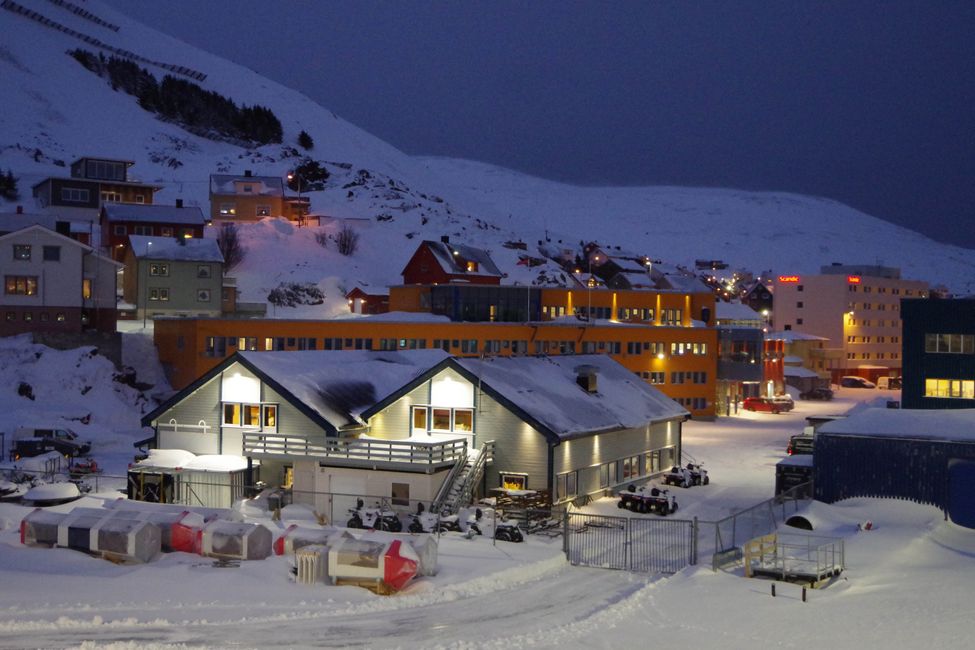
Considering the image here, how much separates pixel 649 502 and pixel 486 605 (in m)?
15.7

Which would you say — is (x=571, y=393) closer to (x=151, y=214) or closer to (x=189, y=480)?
(x=189, y=480)

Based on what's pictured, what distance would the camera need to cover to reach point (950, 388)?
168ft

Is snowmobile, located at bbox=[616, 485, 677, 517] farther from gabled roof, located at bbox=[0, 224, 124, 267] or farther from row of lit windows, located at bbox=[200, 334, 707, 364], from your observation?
gabled roof, located at bbox=[0, 224, 124, 267]

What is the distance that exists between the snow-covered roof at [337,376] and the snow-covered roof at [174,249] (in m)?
40.8

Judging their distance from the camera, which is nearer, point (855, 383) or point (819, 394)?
point (819, 394)

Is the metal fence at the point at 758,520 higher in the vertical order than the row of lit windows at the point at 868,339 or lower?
lower

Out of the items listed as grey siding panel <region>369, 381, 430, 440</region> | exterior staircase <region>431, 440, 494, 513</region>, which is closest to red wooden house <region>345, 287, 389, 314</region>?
grey siding panel <region>369, 381, 430, 440</region>

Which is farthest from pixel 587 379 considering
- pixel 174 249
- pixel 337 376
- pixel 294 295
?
pixel 294 295

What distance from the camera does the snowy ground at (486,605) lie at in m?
20.8

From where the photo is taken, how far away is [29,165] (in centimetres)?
12988

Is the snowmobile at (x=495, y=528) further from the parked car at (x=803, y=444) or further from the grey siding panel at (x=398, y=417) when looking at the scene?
the parked car at (x=803, y=444)

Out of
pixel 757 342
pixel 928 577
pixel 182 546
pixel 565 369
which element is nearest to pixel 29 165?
pixel 757 342

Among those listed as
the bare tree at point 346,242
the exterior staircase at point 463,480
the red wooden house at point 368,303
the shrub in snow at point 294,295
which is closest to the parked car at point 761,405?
the red wooden house at point 368,303

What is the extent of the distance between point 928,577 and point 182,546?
20.4 m
